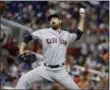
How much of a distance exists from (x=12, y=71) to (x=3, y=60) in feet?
1.72

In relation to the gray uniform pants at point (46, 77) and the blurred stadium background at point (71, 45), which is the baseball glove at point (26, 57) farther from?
the blurred stadium background at point (71, 45)

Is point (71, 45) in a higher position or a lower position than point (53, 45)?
lower

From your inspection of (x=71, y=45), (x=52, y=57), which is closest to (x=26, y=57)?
(x=52, y=57)

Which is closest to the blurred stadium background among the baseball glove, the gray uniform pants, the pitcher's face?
the baseball glove

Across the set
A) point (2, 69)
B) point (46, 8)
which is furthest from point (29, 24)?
point (2, 69)

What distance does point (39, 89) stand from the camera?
14.2 meters

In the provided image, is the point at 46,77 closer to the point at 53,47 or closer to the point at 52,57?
the point at 52,57

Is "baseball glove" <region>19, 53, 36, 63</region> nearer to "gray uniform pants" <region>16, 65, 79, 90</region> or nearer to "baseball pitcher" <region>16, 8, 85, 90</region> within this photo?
"baseball pitcher" <region>16, 8, 85, 90</region>

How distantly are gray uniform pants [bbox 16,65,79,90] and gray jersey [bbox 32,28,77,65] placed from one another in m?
0.15

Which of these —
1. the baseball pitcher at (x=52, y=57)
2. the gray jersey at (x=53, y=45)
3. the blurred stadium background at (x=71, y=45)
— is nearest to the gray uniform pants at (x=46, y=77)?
the baseball pitcher at (x=52, y=57)

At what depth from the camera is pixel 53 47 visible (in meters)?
8.86

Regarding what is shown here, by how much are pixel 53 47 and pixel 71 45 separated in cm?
861

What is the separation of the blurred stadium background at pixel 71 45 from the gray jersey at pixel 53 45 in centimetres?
375

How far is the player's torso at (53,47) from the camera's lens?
8.85 m
